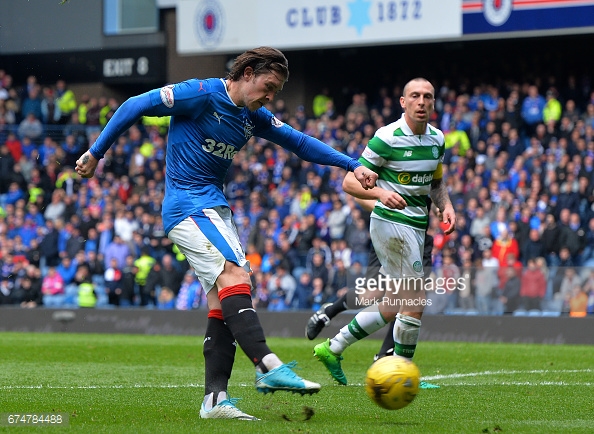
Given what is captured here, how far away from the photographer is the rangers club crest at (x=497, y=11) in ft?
75.6

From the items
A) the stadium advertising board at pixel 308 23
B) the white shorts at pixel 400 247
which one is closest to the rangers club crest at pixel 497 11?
the stadium advertising board at pixel 308 23

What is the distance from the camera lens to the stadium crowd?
17469 mm

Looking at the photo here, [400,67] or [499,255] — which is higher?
[400,67]

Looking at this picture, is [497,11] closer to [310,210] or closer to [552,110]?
[552,110]

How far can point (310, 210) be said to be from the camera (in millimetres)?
21297

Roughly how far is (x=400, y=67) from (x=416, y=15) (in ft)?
13.1

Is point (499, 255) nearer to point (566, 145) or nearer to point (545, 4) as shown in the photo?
point (566, 145)

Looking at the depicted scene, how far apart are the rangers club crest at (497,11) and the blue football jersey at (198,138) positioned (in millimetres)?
17572

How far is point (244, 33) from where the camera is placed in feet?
85.5

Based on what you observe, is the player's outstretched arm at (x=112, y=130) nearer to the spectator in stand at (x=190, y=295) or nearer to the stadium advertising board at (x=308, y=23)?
the spectator in stand at (x=190, y=295)

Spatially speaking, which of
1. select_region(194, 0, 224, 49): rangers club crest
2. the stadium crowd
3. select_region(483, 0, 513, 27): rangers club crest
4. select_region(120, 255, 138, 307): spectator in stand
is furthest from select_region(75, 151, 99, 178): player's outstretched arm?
select_region(194, 0, 224, 49): rangers club crest

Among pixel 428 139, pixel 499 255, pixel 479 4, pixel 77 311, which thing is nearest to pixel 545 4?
pixel 479 4

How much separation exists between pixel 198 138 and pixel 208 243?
0.64 meters

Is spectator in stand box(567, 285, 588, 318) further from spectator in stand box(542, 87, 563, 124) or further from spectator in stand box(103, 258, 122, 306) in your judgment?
spectator in stand box(103, 258, 122, 306)
